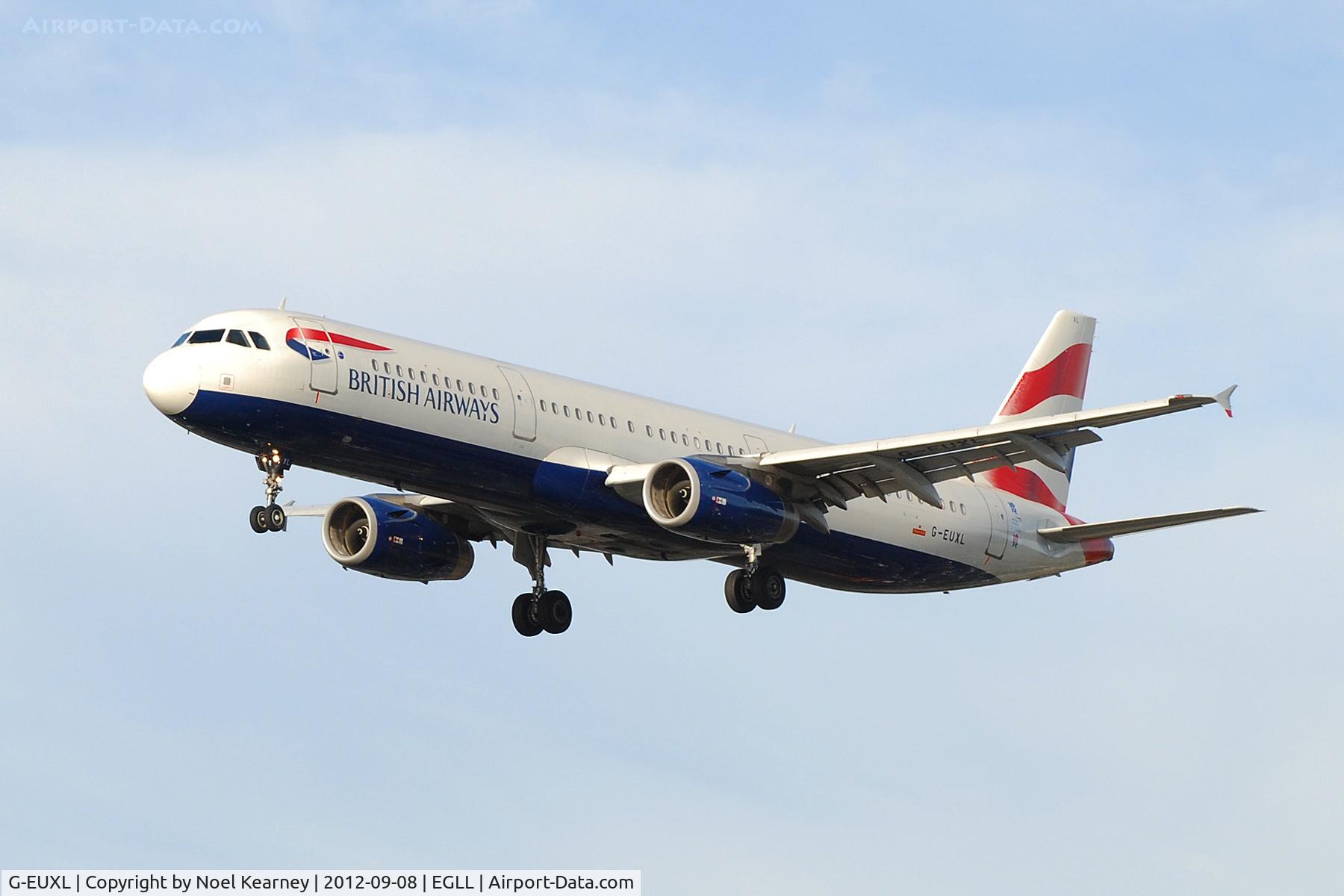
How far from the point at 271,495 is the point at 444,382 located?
13.4ft

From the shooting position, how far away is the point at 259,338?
131 ft

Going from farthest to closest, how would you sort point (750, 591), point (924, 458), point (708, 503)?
point (750, 591) < point (924, 458) < point (708, 503)

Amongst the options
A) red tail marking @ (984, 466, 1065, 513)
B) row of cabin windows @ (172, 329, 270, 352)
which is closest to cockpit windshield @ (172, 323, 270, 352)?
row of cabin windows @ (172, 329, 270, 352)

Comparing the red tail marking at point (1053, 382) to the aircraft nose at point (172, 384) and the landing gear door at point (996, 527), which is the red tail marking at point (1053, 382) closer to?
the landing gear door at point (996, 527)

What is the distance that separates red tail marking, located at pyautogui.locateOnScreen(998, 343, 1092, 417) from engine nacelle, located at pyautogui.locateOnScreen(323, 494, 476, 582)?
1649cm

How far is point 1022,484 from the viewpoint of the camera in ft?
175

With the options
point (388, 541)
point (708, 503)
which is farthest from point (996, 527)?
point (388, 541)

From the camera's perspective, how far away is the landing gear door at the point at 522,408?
137 ft

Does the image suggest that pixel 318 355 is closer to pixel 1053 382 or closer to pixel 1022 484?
pixel 1022 484

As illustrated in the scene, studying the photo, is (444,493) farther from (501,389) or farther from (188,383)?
(188,383)

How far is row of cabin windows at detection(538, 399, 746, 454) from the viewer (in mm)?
42844

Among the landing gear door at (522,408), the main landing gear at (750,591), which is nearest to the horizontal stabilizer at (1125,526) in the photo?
the main landing gear at (750,591)

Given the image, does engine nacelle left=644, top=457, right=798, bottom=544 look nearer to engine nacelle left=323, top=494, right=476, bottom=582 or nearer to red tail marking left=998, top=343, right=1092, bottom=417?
engine nacelle left=323, top=494, right=476, bottom=582

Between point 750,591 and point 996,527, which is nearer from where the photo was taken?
point 750,591
